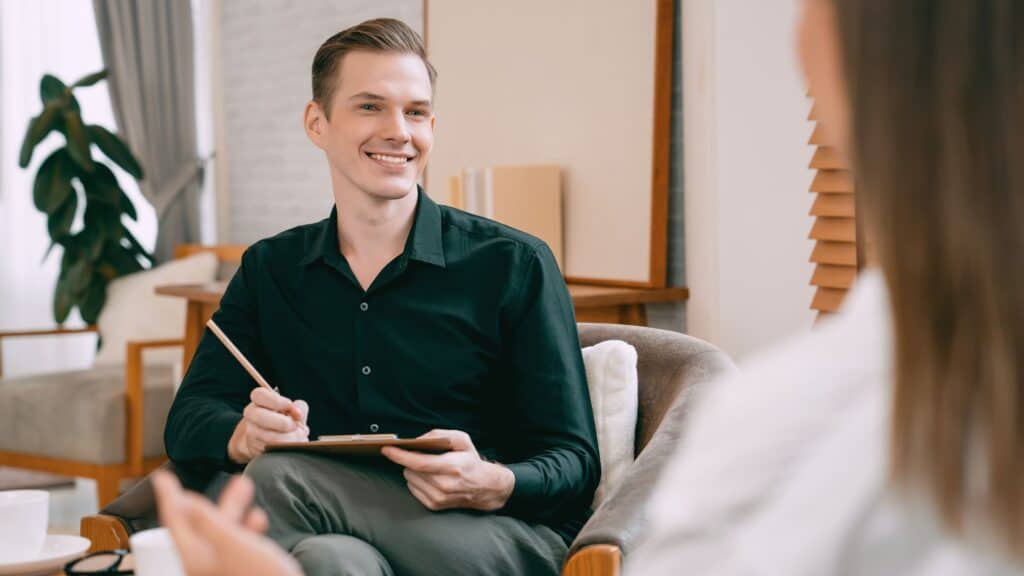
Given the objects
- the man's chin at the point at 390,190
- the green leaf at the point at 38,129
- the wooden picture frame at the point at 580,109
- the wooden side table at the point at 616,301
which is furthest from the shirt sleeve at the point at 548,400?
the green leaf at the point at 38,129

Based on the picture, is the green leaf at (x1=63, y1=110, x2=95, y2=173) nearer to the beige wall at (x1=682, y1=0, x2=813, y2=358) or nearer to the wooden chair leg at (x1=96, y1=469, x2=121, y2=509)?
the wooden chair leg at (x1=96, y1=469, x2=121, y2=509)

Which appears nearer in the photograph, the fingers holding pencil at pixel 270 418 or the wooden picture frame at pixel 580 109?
the fingers holding pencil at pixel 270 418

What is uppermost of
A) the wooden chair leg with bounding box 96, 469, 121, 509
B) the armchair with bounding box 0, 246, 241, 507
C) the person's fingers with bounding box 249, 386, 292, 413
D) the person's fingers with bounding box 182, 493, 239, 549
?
the person's fingers with bounding box 182, 493, 239, 549

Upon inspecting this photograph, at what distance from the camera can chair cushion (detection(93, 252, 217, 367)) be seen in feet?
15.7

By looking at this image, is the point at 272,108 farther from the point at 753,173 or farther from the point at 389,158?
the point at 389,158

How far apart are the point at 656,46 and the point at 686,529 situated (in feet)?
9.57

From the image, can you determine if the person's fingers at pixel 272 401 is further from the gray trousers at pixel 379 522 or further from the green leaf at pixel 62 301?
the green leaf at pixel 62 301

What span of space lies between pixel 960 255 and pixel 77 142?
195 inches

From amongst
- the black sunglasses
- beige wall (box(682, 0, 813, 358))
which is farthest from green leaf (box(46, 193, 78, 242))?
the black sunglasses

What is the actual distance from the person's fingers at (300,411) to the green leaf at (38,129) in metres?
3.71

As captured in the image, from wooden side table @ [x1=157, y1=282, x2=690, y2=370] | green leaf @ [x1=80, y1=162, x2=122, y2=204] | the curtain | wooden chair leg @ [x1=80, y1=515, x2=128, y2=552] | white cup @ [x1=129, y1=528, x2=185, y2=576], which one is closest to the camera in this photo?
white cup @ [x1=129, y1=528, x2=185, y2=576]

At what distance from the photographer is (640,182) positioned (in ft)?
11.4

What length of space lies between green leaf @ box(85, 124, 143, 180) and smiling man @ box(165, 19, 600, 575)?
337 cm

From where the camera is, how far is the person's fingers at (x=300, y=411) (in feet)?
5.74
